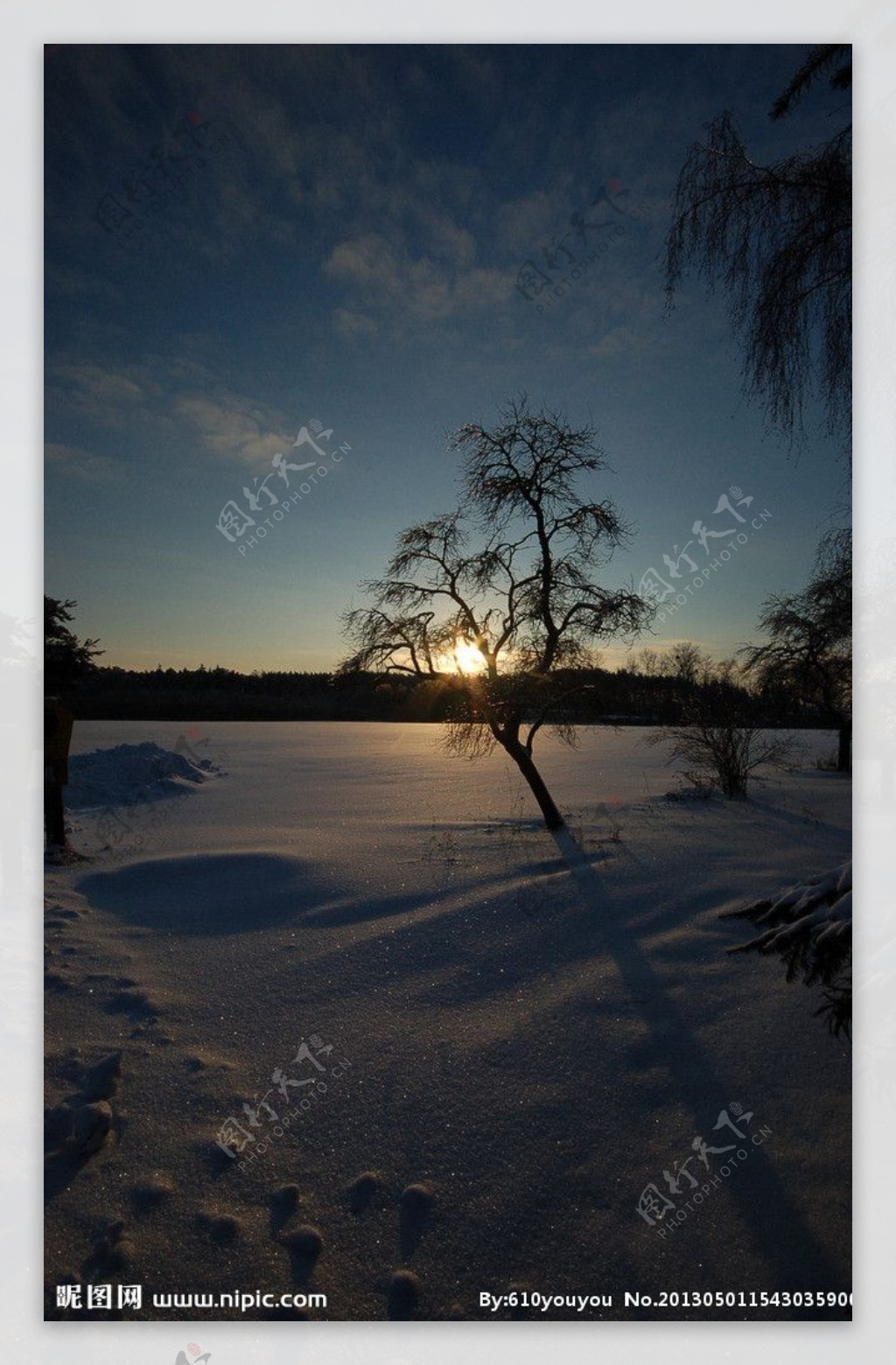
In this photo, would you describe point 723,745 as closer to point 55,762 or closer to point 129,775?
point 55,762

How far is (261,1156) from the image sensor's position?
241 cm

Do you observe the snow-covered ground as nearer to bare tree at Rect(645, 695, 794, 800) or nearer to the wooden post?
the wooden post

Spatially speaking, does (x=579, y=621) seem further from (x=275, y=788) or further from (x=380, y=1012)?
(x=275, y=788)

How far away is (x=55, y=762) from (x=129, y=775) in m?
6.16

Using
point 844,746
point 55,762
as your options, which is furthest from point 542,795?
point 844,746

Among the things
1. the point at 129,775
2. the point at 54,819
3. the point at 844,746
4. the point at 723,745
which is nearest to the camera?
the point at 54,819

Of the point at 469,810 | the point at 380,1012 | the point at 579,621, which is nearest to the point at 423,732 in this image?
the point at 469,810

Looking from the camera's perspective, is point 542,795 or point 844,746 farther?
point 844,746

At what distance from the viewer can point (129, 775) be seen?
37.1ft

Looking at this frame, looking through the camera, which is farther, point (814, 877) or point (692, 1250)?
point (814, 877)

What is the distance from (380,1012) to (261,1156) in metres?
0.97

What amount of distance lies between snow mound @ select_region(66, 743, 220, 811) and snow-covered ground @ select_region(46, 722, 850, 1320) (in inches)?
185

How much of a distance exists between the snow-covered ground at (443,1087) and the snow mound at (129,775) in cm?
471

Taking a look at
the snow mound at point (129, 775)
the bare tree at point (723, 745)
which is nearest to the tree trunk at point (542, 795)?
the bare tree at point (723, 745)
